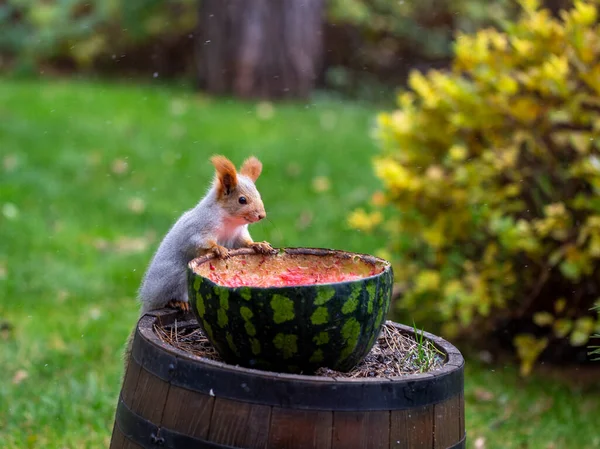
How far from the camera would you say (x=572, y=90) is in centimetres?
450

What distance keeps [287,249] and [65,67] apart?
10.7 meters

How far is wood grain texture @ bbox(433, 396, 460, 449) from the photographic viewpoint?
2105 mm

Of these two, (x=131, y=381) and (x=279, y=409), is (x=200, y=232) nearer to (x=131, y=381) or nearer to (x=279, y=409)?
(x=131, y=381)

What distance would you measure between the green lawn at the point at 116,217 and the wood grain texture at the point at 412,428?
6.08ft

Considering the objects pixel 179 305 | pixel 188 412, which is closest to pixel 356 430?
pixel 188 412

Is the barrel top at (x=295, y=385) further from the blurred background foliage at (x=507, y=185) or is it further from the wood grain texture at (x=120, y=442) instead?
the blurred background foliage at (x=507, y=185)

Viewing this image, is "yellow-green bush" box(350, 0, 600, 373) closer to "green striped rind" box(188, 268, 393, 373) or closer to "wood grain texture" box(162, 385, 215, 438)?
"green striped rind" box(188, 268, 393, 373)

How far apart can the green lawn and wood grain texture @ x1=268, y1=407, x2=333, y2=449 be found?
5.79ft

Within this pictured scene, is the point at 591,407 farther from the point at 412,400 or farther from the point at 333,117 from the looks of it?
the point at 333,117

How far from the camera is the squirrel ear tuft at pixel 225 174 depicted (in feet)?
9.18

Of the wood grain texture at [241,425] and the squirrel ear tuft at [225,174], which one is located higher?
the squirrel ear tuft at [225,174]

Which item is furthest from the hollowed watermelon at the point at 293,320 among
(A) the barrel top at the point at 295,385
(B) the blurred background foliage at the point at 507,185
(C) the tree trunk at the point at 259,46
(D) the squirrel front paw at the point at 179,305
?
(C) the tree trunk at the point at 259,46

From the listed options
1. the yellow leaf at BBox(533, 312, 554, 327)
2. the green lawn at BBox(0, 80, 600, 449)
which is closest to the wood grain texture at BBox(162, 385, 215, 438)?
the green lawn at BBox(0, 80, 600, 449)

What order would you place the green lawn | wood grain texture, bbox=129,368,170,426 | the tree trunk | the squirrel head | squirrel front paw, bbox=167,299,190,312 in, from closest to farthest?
1. wood grain texture, bbox=129,368,170,426
2. squirrel front paw, bbox=167,299,190,312
3. the squirrel head
4. the green lawn
5. the tree trunk
